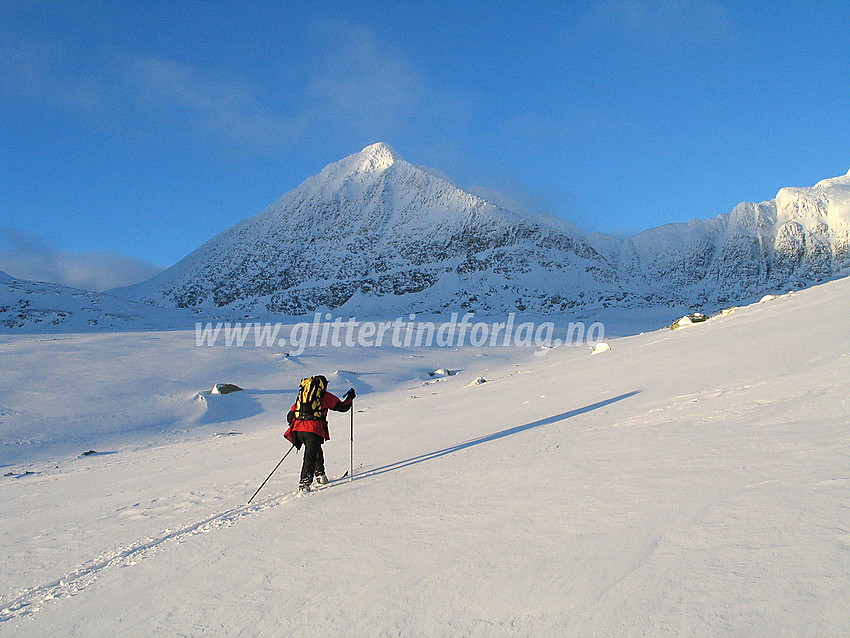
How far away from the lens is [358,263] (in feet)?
395

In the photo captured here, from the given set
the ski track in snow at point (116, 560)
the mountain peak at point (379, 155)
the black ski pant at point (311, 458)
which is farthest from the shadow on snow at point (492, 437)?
the mountain peak at point (379, 155)

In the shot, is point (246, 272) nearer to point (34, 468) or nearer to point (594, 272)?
point (594, 272)

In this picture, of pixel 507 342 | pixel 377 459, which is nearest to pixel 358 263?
pixel 507 342

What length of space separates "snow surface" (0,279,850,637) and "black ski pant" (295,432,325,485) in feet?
0.88

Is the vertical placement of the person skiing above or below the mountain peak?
below

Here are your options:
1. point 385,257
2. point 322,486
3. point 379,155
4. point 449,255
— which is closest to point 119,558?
point 322,486

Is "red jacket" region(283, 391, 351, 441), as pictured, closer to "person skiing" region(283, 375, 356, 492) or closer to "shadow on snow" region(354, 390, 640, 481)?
"person skiing" region(283, 375, 356, 492)

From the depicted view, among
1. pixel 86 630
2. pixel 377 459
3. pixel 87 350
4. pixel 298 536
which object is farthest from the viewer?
pixel 87 350

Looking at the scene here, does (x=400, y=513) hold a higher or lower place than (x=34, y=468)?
higher

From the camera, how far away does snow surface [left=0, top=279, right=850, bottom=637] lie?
6.76 feet

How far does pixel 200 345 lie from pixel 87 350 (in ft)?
17.8

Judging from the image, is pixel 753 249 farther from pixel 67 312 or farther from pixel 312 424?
pixel 312 424

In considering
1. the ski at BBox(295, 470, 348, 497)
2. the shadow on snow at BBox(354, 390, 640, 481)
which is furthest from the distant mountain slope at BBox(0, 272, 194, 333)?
the shadow on snow at BBox(354, 390, 640, 481)

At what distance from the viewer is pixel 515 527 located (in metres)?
3.04
